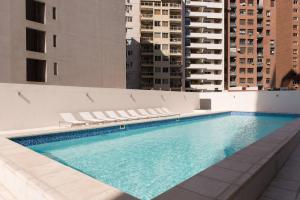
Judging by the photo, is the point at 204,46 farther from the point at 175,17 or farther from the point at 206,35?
the point at 175,17

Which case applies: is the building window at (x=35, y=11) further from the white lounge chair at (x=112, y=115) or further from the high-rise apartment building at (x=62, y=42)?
the white lounge chair at (x=112, y=115)

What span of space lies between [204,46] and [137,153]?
48.8 meters

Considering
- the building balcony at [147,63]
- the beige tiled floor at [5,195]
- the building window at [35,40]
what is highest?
the building balcony at [147,63]

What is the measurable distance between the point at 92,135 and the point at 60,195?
28.4ft

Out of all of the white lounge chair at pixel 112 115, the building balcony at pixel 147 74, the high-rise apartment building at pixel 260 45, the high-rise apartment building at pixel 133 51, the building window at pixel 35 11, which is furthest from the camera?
the high-rise apartment building at pixel 260 45

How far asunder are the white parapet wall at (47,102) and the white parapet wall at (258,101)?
1403 centimetres

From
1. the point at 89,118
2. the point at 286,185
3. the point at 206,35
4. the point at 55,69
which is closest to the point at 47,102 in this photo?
the point at 89,118

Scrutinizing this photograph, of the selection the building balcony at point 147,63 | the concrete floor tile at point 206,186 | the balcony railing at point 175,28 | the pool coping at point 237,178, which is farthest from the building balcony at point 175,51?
the concrete floor tile at point 206,186

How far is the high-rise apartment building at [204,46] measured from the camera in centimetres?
5306

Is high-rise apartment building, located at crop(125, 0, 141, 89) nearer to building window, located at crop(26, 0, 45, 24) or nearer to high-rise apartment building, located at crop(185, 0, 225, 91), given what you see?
high-rise apartment building, located at crop(185, 0, 225, 91)

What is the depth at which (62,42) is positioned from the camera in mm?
23969

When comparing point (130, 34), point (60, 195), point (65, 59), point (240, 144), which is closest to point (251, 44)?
point (130, 34)

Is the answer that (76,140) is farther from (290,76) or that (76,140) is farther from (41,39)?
(290,76)

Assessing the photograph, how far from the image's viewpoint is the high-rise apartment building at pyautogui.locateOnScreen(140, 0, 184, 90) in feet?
160
